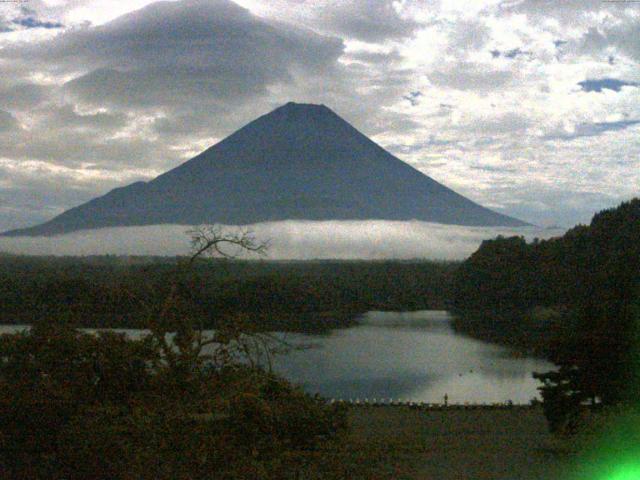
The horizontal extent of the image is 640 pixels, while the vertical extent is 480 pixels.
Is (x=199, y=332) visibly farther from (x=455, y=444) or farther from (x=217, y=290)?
(x=217, y=290)

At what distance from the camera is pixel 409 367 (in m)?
22.6

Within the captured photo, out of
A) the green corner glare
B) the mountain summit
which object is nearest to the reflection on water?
the green corner glare

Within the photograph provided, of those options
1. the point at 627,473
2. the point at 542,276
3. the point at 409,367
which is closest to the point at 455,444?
the point at 627,473

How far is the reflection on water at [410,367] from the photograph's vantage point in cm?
1809

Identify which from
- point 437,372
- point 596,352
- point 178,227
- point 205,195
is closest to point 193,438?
point 596,352

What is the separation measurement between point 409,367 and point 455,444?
14352 millimetres

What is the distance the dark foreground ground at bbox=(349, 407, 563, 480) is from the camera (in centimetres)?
591

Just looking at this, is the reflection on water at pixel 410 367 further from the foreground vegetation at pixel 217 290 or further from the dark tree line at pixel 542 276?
the foreground vegetation at pixel 217 290

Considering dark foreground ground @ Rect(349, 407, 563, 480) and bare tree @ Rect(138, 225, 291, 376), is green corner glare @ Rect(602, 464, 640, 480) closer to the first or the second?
dark foreground ground @ Rect(349, 407, 563, 480)

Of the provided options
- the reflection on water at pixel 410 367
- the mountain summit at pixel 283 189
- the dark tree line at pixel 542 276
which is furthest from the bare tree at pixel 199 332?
the mountain summit at pixel 283 189

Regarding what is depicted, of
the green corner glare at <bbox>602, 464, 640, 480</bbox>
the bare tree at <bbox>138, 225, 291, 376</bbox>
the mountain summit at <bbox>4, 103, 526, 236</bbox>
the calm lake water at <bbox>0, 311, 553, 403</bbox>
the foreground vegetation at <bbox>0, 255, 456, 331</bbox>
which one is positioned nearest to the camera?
the green corner glare at <bbox>602, 464, 640, 480</bbox>

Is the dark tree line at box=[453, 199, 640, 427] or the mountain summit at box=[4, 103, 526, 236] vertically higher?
the mountain summit at box=[4, 103, 526, 236]

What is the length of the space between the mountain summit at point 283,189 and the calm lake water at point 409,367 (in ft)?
156

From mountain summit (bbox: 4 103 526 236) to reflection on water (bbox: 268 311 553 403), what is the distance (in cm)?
4776
